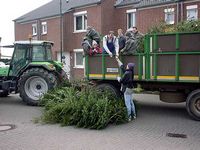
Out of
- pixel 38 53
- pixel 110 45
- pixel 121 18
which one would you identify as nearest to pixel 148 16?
pixel 121 18

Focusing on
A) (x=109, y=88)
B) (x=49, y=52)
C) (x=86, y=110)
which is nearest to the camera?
(x=86, y=110)

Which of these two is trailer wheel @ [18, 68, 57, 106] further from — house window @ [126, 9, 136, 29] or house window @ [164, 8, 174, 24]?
house window @ [126, 9, 136, 29]

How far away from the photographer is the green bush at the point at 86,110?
970cm

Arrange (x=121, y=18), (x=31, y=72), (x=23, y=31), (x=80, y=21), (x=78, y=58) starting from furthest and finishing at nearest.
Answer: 1. (x=23, y=31)
2. (x=78, y=58)
3. (x=80, y=21)
4. (x=121, y=18)
5. (x=31, y=72)

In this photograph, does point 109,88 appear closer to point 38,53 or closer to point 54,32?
point 38,53

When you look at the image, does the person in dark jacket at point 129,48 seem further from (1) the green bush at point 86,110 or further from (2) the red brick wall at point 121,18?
(2) the red brick wall at point 121,18

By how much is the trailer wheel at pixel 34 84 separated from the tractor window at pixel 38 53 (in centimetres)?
62

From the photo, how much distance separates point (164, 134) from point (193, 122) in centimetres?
182

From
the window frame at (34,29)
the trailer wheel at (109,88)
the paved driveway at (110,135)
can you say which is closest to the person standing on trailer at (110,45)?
the trailer wheel at (109,88)

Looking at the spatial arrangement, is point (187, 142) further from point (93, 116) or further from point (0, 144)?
point (0, 144)

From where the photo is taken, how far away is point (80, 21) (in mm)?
29297

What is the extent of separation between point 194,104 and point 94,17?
18.2 metres

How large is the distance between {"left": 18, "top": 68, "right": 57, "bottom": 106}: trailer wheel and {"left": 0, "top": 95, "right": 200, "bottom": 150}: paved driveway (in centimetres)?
156

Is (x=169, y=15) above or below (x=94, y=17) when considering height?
Result: below
